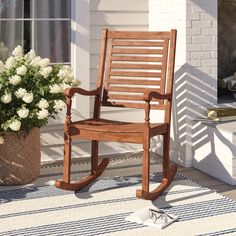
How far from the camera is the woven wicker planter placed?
3.82 m

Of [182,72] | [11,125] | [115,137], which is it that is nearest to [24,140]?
[11,125]

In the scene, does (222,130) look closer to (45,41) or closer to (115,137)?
(115,137)

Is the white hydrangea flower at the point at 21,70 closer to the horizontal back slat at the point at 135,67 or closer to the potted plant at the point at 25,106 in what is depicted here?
the potted plant at the point at 25,106

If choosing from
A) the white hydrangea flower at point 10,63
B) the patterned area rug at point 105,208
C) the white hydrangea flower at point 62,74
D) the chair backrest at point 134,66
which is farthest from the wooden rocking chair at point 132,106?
the white hydrangea flower at point 10,63

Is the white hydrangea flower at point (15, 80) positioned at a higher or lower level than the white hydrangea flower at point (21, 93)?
higher

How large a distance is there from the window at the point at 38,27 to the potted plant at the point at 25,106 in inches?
22.7

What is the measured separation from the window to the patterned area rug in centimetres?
109

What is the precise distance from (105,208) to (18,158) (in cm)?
82

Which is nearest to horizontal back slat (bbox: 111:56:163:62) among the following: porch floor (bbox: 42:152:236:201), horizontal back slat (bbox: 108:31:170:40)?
horizontal back slat (bbox: 108:31:170:40)

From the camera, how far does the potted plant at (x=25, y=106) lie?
365 centimetres

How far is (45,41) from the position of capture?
4527 millimetres

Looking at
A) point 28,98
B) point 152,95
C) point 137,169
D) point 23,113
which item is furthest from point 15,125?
point 137,169

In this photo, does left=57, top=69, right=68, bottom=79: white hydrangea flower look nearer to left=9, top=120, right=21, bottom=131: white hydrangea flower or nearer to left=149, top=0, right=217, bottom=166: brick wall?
left=9, top=120, right=21, bottom=131: white hydrangea flower

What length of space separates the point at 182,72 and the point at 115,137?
1.18 m
